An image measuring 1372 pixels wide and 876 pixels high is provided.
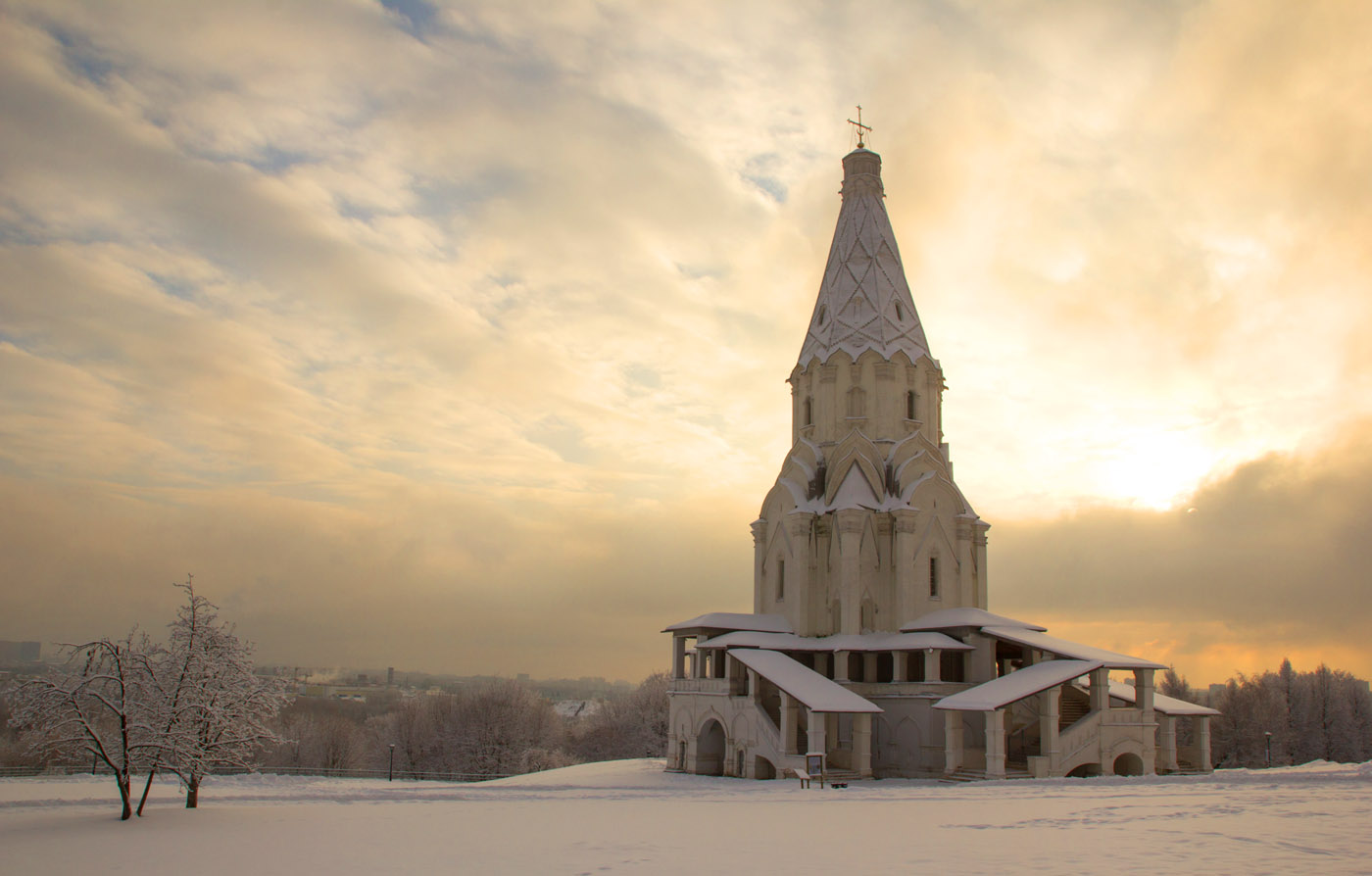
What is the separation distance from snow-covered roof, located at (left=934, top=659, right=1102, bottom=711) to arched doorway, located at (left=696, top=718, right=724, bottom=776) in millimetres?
9030

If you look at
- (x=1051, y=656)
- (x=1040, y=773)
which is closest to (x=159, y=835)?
(x=1040, y=773)

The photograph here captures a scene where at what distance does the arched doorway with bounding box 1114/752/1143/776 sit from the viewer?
95.2 feet

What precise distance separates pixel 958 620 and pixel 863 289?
1551 centimetres

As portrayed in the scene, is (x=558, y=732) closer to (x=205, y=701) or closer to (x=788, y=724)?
(x=788, y=724)

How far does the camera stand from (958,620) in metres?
33.0

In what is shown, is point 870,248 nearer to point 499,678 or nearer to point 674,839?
point 674,839

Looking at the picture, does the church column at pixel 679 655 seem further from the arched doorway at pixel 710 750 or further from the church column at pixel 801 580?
the church column at pixel 801 580

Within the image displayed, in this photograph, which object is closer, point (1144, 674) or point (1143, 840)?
point (1143, 840)

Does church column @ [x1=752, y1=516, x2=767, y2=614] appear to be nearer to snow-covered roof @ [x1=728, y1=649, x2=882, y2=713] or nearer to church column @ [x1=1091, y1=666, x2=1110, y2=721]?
snow-covered roof @ [x1=728, y1=649, x2=882, y2=713]

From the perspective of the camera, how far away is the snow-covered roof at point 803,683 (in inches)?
1122

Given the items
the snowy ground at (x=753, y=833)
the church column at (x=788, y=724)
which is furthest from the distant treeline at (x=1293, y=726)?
the snowy ground at (x=753, y=833)

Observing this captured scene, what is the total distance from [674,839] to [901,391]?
30327mm

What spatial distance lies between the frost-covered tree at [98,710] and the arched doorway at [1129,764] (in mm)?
27377

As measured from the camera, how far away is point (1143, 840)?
35.0 feet
